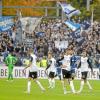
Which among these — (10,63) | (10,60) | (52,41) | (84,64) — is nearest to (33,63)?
(84,64)

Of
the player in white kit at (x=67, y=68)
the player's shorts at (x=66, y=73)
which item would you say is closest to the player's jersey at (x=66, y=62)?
the player in white kit at (x=67, y=68)

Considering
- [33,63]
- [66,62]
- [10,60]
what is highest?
[66,62]

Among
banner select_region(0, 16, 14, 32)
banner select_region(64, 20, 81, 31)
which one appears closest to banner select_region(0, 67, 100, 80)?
banner select_region(0, 16, 14, 32)

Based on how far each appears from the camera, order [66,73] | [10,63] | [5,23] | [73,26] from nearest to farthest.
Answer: [66,73] → [10,63] → [5,23] → [73,26]

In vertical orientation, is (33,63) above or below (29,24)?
below

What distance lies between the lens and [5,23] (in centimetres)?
→ 4944

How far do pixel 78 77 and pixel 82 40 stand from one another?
5.09m

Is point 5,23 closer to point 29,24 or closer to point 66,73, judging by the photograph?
point 29,24

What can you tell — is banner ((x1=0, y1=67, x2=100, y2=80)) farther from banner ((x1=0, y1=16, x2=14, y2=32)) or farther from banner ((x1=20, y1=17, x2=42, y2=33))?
banner ((x1=20, y1=17, x2=42, y2=33))

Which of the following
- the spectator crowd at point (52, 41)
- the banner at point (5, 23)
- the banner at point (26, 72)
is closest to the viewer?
the banner at point (26, 72)

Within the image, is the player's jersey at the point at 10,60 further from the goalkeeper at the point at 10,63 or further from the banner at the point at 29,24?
the banner at the point at 29,24

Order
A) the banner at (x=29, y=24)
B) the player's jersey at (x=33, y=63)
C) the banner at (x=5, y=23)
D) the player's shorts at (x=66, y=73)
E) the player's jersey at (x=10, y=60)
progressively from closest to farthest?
the player's shorts at (x=66, y=73), the player's jersey at (x=33, y=63), the player's jersey at (x=10, y=60), the banner at (x=5, y=23), the banner at (x=29, y=24)

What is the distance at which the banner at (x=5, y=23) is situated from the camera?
162 ft

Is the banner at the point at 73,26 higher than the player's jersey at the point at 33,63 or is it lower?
higher
